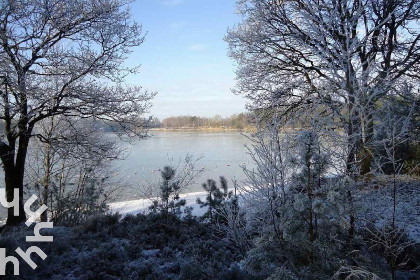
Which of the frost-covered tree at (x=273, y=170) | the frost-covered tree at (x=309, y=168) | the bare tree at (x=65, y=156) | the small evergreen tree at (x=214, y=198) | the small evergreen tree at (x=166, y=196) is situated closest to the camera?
the frost-covered tree at (x=309, y=168)

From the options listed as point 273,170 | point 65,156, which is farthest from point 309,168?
point 65,156

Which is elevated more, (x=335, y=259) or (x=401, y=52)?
(x=401, y=52)

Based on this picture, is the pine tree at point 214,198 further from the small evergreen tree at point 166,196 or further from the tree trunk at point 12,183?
the tree trunk at point 12,183

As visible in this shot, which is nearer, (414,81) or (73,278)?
(73,278)

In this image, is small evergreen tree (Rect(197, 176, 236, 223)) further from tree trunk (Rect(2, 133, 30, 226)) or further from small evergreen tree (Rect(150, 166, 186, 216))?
tree trunk (Rect(2, 133, 30, 226))

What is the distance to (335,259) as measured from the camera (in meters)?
2.41

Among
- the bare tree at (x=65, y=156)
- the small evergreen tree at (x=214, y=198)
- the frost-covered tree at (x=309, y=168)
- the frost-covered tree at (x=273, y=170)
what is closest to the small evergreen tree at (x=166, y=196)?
the small evergreen tree at (x=214, y=198)

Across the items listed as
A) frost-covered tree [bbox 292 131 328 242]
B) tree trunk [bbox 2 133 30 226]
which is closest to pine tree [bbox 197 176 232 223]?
frost-covered tree [bbox 292 131 328 242]

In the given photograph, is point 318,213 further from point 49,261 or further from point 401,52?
point 401,52

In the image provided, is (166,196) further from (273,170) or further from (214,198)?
(273,170)

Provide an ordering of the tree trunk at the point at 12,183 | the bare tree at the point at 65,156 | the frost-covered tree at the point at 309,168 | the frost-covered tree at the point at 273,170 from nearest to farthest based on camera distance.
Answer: the frost-covered tree at the point at 309,168 → the frost-covered tree at the point at 273,170 → the tree trunk at the point at 12,183 → the bare tree at the point at 65,156

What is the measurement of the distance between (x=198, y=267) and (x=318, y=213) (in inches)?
60.7

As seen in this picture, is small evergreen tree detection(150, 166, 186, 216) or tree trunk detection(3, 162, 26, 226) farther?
tree trunk detection(3, 162, 26, 226)

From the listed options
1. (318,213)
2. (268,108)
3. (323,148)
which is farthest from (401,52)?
(318,213)
